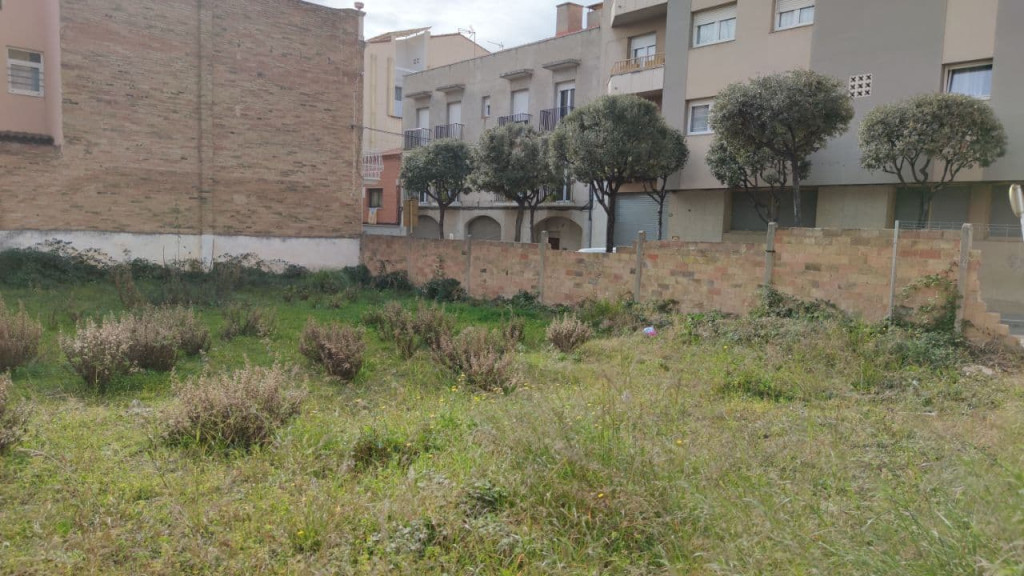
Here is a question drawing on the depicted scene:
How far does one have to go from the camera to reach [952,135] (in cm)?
A: 1490

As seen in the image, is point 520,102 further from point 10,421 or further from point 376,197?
point 10,421

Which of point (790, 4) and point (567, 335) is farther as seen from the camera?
point (790, 4)

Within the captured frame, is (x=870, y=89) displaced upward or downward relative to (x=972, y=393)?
upward

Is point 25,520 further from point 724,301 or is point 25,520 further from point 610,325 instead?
point 724,301

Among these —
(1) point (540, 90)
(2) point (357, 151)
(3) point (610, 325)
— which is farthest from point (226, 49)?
(3) point (610, 325)

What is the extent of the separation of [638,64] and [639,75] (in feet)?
3.33

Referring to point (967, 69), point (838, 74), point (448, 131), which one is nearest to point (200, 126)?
point (448, 131)

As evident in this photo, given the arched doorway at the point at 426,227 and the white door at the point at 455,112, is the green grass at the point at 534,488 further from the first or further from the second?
the arched doorway at the point at 426,227

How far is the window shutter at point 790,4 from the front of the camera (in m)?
18.7

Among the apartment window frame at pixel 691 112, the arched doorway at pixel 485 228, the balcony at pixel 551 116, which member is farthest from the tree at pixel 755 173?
the arched doorway at pixel 485 228

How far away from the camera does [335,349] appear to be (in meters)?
8.44

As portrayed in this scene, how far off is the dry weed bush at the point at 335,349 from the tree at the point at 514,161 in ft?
45.2

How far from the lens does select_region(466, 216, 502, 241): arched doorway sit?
3036 centimetres

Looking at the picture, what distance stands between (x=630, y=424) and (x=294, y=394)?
2953 millimetres
